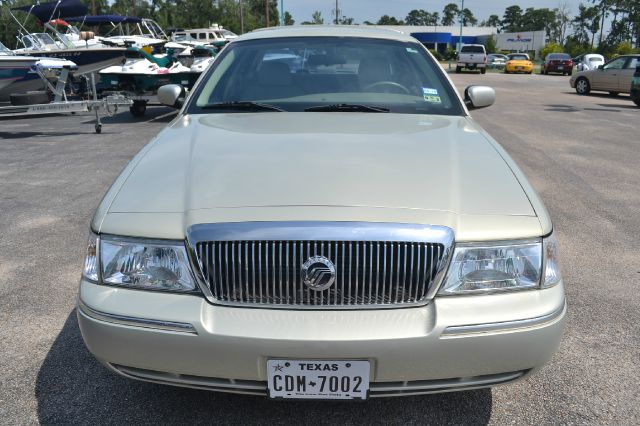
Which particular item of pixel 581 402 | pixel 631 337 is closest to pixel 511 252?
pixel 581 402

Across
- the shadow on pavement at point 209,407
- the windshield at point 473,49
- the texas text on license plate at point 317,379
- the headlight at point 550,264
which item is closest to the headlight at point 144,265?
the texas text on license plate at point 317,379

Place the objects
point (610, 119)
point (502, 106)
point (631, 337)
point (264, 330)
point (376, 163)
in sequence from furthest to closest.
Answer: point (502, 106)
point (610, 119)
point (631, 337)
point (376, 163)
point (264, 330)

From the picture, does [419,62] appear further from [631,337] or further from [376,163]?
[631,337]

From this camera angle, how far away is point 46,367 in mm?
2764

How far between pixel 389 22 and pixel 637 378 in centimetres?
12533

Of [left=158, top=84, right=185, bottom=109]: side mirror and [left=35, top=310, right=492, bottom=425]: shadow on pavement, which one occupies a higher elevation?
[left=158, top=84, right=185, bottom=109]: side mirror

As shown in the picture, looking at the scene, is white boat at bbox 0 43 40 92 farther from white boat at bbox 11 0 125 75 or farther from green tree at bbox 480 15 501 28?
green tree at bbox 480 15 501 28

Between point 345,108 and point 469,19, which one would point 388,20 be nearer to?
point 469,19

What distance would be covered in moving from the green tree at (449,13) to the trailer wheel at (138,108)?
14935cm

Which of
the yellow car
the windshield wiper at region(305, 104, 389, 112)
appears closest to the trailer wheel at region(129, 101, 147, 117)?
the windshield wiper at region(305, 104, 389, 112)

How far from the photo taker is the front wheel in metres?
20.2

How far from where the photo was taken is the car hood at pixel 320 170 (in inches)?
82.0

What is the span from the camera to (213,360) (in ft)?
6.30

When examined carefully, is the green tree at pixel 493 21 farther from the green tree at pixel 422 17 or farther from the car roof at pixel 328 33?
the car roof at pixel 328 33
